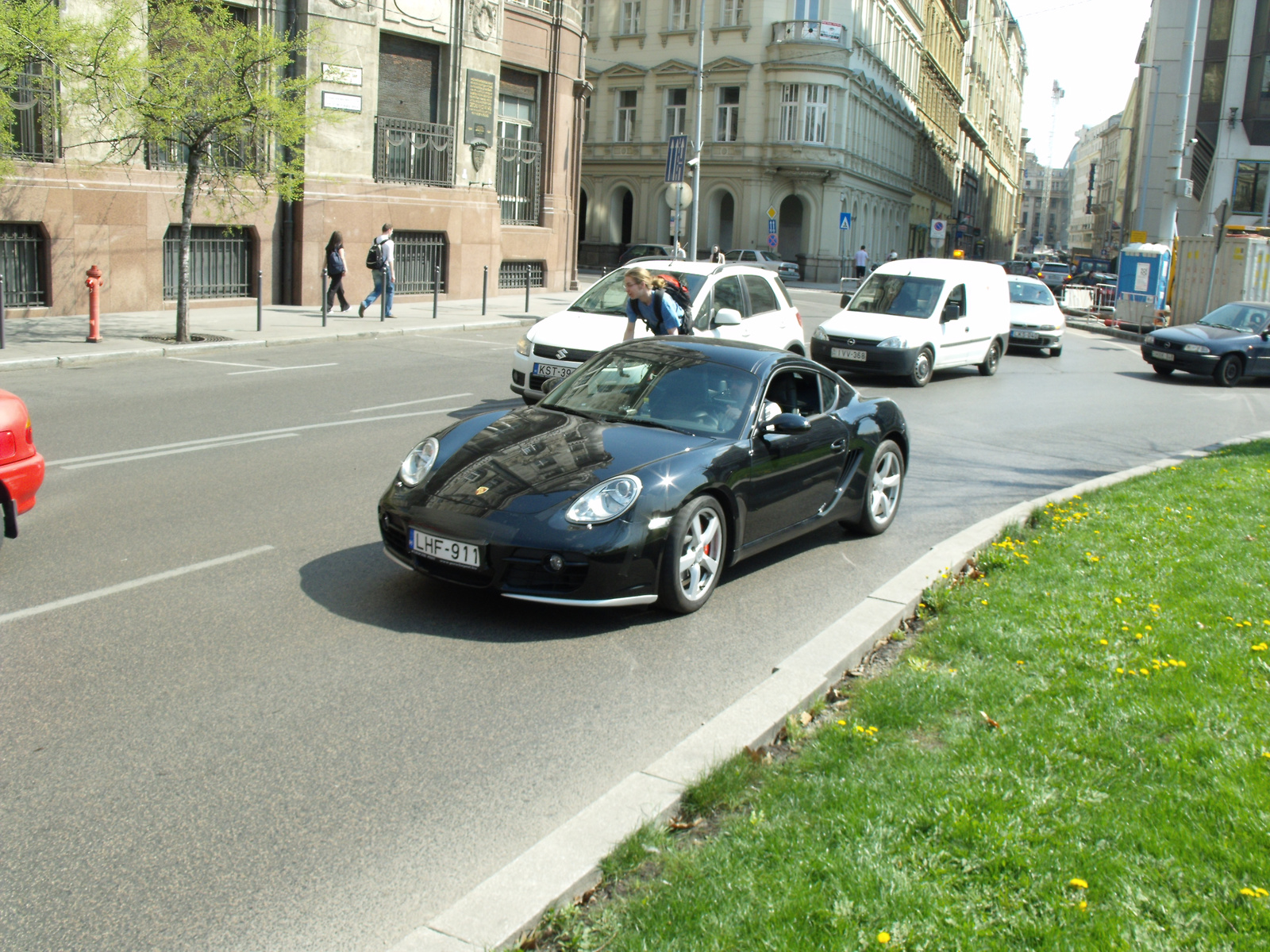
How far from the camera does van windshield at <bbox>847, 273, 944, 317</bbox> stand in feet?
58.9

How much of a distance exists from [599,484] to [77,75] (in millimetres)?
13745

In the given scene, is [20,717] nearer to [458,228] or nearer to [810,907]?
[810,907]

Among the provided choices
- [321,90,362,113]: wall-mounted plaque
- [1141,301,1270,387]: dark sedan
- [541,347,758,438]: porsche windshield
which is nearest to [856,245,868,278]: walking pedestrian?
[321,90,362,113]: wall-mounted plaque

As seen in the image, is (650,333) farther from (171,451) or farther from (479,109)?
(479,109)

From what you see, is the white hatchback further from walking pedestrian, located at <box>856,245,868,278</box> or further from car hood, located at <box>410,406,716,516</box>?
walking pedestrian, located at <box>856,245,868,278</box>

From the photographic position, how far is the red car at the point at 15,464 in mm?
6211

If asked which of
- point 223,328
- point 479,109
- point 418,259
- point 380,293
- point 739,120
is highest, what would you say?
point 739,120

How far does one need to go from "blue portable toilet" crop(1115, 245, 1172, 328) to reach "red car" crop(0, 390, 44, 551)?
30.4 meters

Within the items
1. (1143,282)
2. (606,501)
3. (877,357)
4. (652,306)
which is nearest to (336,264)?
(877,357)

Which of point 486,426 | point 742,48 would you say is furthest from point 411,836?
point 742,48

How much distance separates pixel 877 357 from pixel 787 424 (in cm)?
1069

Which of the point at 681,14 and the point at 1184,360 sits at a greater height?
the point at 681,14

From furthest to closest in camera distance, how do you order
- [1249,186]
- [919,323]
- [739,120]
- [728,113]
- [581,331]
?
[1249,186] < [728,113] < [739,120] < [919,323] < [581,331]

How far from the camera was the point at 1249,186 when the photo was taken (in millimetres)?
62469
